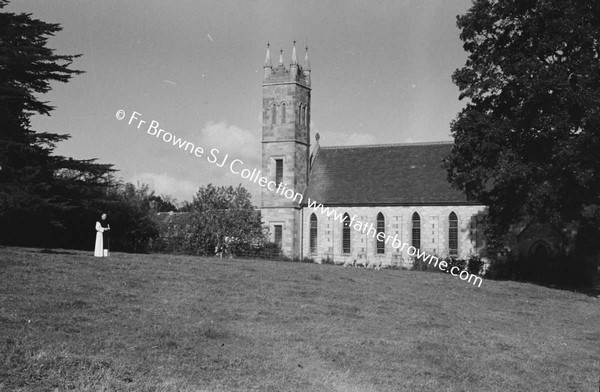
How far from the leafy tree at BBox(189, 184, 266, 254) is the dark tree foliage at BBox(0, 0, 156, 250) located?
29.4 feet

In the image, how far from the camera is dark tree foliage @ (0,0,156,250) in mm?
30094

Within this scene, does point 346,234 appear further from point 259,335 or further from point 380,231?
point 259,335

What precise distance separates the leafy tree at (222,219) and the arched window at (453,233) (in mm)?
14191

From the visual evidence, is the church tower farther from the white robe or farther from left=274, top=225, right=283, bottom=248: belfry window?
the white robe

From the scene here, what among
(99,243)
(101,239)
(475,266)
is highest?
(101,239)

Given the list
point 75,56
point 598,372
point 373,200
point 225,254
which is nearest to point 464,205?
point 373,200

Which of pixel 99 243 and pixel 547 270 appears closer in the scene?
pixel 99 243

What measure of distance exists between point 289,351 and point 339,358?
1071mm

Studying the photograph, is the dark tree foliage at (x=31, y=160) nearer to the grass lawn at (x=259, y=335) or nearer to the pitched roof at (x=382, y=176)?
the grass lawn at (x=259, y=335)

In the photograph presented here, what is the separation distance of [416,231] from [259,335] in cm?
3429

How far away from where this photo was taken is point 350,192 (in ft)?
165

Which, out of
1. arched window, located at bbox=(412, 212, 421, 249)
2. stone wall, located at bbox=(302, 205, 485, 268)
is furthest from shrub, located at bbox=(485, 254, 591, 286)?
arched window, located at bbox=(412, 212, 421, 249)

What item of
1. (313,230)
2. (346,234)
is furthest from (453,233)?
(313,230)

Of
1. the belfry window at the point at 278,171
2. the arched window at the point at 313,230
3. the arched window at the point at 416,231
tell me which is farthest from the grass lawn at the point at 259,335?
the belfry window at the point at 278,171
